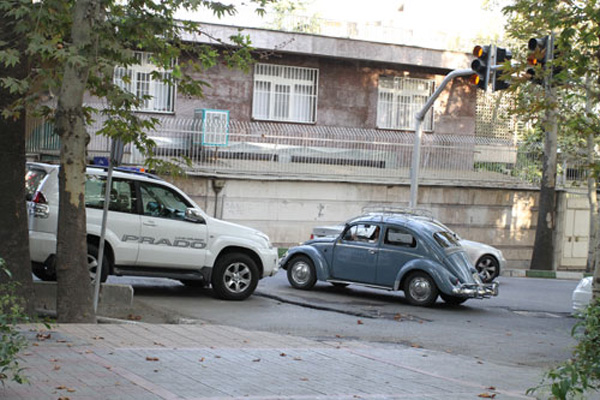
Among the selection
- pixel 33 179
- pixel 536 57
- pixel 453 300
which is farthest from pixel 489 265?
pixel 33 179

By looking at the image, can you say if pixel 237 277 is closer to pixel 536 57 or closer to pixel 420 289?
pixel 420 289

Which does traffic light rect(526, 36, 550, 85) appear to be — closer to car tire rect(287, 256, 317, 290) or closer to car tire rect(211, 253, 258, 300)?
car tire rect(211, 253, 258, 300)

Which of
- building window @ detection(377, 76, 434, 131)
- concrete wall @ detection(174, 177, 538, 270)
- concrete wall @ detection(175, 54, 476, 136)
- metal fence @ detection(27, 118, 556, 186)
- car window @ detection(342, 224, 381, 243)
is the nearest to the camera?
car window @ detection(342, 224, 381, 243)

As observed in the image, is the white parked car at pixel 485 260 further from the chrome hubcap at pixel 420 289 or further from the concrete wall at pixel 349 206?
the concrete wall at pixel 349 206

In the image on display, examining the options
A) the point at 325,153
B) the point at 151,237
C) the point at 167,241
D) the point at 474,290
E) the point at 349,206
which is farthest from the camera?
the point at 325,153

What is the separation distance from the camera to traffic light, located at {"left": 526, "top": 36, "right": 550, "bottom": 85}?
1134 centimetres

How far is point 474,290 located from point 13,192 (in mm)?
8259

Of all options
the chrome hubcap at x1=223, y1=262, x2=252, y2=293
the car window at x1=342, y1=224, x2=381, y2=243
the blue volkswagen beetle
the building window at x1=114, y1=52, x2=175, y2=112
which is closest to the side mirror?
→ the chrome hubcap at x1=223, y1=262, x2=252, y2=293

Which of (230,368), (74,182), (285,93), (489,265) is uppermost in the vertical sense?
(285,93)

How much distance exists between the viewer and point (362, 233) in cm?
1680

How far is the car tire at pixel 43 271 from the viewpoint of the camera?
1371cm

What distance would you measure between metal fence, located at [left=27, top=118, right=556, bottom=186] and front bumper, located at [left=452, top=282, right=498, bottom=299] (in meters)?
12.3

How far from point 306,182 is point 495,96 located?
11288 millimetres

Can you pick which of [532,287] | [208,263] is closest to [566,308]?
[532,287]
